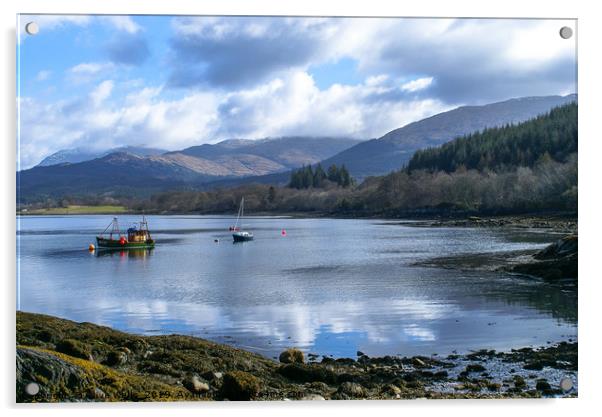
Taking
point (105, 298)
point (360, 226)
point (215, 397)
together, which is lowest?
point (215, 397)

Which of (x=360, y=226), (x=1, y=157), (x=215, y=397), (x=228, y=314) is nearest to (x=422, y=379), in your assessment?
(x=215, y=397)

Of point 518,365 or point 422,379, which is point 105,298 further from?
point 518,365

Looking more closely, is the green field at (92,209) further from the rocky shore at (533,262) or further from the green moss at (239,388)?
the rocky shore at (533,262)

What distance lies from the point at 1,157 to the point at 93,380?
2254 mm

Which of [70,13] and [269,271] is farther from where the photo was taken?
[269,271]

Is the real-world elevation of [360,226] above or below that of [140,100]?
below

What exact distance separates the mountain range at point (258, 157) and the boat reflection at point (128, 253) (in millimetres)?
2526

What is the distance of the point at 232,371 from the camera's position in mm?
5527

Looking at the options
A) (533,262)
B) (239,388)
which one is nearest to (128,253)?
(239,388)

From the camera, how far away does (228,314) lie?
726cm

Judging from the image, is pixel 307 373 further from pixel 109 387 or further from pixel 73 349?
pixel 73 349

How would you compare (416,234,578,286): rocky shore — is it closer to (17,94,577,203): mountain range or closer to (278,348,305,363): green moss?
(17,94,577,203): mountain range

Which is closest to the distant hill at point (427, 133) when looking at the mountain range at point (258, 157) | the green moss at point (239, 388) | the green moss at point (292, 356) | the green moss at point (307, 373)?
the mountain range at point (258, 157)

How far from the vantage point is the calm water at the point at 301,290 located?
630 centimetres
